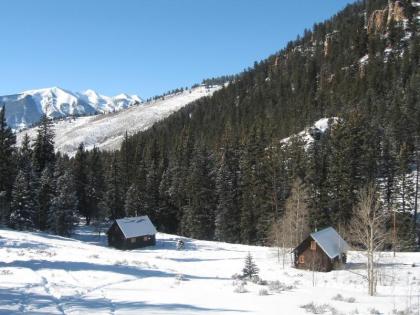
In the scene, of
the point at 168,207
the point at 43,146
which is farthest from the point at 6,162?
the point at 168,207

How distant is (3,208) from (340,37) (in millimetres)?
124829

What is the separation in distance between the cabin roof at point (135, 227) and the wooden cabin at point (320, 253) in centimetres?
2601

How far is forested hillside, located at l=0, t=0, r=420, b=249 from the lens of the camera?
208ft

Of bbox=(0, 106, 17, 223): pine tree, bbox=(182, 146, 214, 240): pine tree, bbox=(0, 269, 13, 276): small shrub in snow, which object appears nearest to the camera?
bbox=(0, 269, 13, 276): small shrub in snow

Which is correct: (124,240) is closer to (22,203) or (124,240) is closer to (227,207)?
(22,203)

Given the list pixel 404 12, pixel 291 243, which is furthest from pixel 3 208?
pixel 404 12

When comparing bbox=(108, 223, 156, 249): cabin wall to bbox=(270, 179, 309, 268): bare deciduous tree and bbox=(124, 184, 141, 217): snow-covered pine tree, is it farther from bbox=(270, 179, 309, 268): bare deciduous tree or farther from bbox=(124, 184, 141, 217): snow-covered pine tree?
bbox=(270, 179, 309, 268): bare deciduous tree

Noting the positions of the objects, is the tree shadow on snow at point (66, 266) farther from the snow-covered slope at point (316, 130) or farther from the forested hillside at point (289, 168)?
the snow-covered slope at point (316, 130)

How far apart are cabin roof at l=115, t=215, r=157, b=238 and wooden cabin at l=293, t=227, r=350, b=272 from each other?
2601cm

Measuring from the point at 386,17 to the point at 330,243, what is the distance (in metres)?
120

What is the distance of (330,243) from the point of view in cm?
4612

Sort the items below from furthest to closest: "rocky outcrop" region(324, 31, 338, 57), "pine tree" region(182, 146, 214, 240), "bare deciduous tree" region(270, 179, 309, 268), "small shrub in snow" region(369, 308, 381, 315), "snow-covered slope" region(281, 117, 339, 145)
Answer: "rocky outcrop" region(324, 31, 338, 57), "snow-covered slope" region(281, 117, 339, 145), "pine tree" region(182, 146, 214, 240), "bare deciduous tree" region(270, 179, 309, 268), "small shrub in snow" region(369, 308, 381, 315)

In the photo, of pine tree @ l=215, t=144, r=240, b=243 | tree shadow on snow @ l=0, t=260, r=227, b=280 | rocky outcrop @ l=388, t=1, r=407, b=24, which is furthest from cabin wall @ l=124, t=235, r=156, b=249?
rocky outcrop @ l=388, t=1, r=407, b=24

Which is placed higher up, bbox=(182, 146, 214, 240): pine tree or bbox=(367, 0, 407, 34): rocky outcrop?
bbox=(367, 0, 407, 34): rocky outcrop
